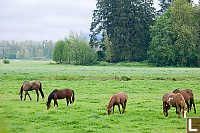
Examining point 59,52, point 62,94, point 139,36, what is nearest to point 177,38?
point 139,36

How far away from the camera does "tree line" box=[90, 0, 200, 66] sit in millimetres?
70562

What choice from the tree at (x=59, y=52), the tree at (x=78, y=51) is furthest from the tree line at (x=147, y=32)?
the tree at (x=59, y=52)

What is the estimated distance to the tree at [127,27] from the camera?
81.1 metres

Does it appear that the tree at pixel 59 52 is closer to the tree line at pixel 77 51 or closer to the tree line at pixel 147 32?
the tree line at pixel 77 51

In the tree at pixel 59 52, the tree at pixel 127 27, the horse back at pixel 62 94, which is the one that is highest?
the tree at pixel 127 27

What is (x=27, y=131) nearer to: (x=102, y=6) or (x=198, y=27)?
(x=198, y=27)

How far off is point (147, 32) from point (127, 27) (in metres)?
5.51

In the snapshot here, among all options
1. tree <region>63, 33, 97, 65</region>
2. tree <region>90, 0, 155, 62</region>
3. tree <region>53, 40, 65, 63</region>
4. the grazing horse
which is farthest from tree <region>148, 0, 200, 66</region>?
the grazing horse

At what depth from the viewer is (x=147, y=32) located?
82.8 meters

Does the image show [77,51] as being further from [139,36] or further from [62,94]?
[62,94]

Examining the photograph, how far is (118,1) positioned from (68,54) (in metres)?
20.0

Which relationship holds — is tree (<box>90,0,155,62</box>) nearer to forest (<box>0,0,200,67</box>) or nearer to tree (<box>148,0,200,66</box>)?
forest (<box>0,0,200,67</box>)

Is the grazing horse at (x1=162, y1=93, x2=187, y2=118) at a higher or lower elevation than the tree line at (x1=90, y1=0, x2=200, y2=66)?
lower

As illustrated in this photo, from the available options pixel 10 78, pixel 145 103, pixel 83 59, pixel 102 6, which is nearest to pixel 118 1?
pixel 102 6
